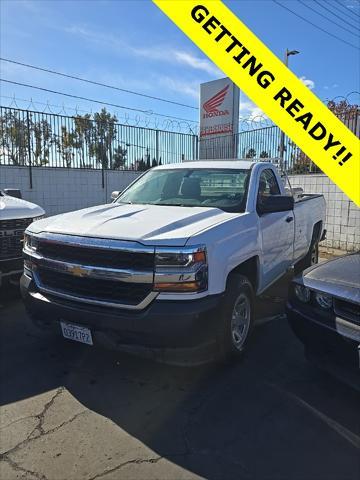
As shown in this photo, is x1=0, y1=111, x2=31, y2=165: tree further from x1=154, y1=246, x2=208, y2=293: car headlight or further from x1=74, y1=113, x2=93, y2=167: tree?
x1=154, y1=246, x2=208, y2=293: car headlight

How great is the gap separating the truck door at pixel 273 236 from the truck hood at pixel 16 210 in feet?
10.4

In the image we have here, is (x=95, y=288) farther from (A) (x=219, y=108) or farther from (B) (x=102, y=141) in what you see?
(A) (x=219, y=108)

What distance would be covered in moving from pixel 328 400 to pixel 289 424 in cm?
48

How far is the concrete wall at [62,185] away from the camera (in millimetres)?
11531

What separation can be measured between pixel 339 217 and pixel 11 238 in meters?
7.35

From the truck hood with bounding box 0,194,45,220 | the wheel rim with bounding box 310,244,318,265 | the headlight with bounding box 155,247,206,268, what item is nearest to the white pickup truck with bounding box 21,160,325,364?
the headlight with bounding box 155,247,206,268

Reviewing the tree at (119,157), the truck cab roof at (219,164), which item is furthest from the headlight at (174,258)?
the tree at (119,157)

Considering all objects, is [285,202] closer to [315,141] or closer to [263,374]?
[315,141]

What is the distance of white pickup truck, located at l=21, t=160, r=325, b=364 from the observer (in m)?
2.91

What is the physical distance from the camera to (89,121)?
13.1 meters

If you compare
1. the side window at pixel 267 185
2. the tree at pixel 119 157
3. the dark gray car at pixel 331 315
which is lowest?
the dark gray car at pixel 331 315

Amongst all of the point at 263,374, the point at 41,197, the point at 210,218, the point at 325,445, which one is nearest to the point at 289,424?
the point at 325,445

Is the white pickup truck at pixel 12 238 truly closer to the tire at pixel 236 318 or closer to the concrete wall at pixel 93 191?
the tire at pixel 236 318

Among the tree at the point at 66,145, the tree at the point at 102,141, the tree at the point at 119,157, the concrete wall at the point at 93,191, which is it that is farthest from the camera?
the tree at the point at 119,157
